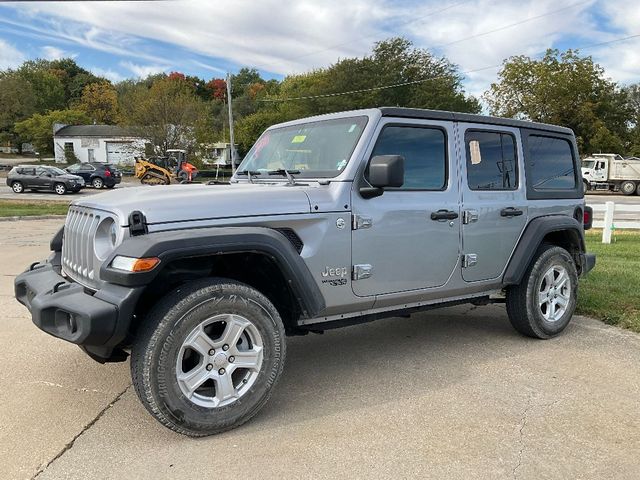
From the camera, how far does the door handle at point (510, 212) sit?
14.9 ft

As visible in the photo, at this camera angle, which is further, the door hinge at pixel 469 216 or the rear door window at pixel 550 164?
the rear door window at pixel 550 164

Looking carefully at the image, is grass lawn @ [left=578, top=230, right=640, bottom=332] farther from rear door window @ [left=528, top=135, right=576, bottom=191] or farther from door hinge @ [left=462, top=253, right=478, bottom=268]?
door hinge @ [left=462, top=253, right=478, bottom=268]

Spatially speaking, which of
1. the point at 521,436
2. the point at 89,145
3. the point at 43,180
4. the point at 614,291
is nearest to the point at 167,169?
the point at 43,180

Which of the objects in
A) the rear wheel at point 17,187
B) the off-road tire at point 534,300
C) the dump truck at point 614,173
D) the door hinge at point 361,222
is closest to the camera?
the door hinge at point 361,222

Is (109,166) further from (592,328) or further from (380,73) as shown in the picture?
(592,328)

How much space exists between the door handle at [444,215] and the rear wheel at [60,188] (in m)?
27.9

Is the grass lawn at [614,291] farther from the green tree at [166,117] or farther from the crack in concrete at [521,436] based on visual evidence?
the green tree at [166,117]

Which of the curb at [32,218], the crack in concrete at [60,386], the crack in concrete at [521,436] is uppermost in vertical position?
the curb at [32,218]

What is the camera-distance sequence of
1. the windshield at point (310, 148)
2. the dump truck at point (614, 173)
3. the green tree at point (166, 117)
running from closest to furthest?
the windshield at point (310, 148)
the dump truck at point (614, 173)
the green tree at point (166, 117)

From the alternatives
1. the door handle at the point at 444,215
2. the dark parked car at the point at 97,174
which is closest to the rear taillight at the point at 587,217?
the door handle at the point at 444,215

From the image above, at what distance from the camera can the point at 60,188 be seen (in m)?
28.2

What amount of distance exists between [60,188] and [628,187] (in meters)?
34.9

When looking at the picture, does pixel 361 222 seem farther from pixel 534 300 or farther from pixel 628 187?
pixel 628 187

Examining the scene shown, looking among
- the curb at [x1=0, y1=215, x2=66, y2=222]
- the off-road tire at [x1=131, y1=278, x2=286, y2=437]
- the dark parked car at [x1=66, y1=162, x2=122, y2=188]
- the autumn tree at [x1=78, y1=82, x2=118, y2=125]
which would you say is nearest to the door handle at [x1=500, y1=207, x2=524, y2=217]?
the off-road tire at [x1=131, y1=278, x2=286, y2=437]
